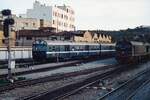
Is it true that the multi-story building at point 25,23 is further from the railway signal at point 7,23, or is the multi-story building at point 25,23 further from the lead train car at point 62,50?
the railway signal at point 7,23

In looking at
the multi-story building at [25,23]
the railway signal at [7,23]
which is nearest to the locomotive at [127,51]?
the railway signal at [7,23]

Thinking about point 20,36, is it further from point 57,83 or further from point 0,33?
point 57,83

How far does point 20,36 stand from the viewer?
77.4 metres

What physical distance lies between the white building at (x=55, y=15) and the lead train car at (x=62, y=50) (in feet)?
183

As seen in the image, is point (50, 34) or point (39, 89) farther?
point (50, 34)

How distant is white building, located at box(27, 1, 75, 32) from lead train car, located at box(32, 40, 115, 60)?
5581 cm

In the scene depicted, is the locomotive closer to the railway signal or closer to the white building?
the railway signal

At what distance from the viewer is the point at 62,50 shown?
47.6m

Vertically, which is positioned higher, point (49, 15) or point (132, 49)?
point (49, 15)

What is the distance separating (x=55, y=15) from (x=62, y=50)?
75.7m

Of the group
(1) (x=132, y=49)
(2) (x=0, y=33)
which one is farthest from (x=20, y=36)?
(1) (x=132, y=49)

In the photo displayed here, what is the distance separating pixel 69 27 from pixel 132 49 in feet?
303

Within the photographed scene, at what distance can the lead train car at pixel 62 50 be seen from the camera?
44.6 meters

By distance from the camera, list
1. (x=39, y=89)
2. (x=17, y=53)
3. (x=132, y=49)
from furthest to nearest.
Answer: (x=17, y=53), (x=132, y=49), (x=39, y=89)
